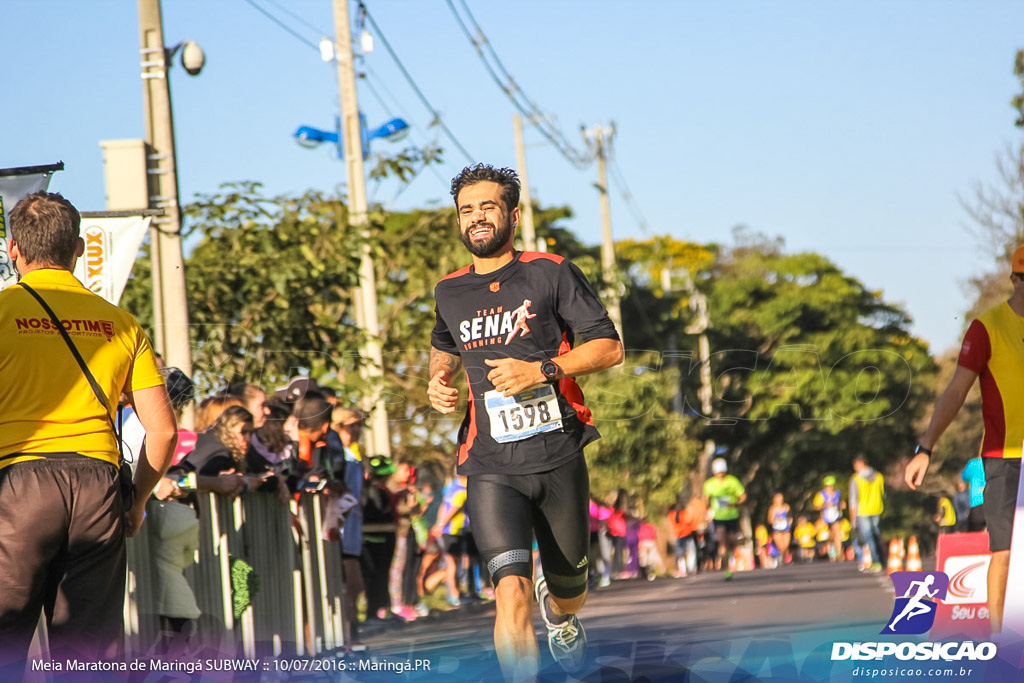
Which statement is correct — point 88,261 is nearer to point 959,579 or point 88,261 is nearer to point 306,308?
point 959,579

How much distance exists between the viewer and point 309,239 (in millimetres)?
15438

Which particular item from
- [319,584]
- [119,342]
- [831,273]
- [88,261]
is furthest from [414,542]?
[831,273]

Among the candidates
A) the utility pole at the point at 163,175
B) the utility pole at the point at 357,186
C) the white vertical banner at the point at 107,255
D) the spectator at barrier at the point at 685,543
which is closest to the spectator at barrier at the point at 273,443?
the utility pole at the point at 163,175

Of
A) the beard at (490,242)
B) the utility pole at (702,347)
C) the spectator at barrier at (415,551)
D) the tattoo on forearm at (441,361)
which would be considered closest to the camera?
the beard at (490,242)

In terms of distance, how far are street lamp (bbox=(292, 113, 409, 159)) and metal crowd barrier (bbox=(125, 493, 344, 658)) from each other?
7799mm

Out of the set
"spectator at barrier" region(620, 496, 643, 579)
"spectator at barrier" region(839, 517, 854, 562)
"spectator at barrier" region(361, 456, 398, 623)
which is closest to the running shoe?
"spectator at barrier" region(361, 456, 398, 623)

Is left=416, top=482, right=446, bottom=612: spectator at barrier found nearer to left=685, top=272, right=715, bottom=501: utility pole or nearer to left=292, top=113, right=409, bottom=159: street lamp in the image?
left=292, top=113, right=409, bottom=159: street lamp

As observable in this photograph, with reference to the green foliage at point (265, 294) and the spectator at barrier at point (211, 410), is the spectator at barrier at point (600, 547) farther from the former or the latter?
the spectator at barrier at point (211, 410)

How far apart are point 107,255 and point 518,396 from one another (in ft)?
10.8

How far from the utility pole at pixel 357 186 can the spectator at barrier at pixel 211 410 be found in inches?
282

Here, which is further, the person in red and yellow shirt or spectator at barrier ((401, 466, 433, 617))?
spectator at barrier ((401, 466, 433, 617))

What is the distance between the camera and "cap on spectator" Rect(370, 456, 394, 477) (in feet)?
44.5

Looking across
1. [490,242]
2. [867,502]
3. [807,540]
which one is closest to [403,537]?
[867,502]

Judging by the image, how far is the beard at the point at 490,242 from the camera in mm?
6363
